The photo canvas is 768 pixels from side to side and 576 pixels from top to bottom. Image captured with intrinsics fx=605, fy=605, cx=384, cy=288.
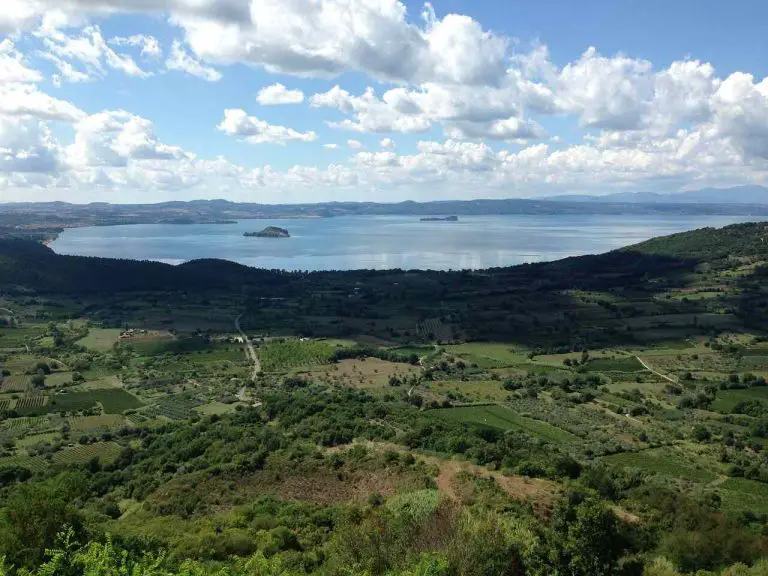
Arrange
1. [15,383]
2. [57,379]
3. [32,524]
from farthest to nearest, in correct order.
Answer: [57,379], [15,383], [32,524]

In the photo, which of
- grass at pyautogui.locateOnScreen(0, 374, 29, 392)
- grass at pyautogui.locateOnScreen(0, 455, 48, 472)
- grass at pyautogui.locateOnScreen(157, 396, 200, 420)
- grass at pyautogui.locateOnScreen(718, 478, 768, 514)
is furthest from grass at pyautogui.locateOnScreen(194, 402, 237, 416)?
grass at pyautogui.locateOnScreen(718, 478, 768, 514)

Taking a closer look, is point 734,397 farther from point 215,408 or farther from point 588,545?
point 215,408

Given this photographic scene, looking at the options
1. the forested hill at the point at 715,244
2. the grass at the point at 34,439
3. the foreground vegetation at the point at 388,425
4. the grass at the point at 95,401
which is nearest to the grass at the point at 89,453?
the foreground vegetation at the point at 388,425

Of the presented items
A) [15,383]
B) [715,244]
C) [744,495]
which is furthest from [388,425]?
[715,244]

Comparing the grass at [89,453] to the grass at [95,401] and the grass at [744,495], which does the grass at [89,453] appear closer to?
the grass at [95,401]

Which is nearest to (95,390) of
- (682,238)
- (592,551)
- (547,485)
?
(547,485)

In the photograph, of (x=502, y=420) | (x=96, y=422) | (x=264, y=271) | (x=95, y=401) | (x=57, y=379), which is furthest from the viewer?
(x=264, y=271)

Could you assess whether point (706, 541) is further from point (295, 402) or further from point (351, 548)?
point (295, 402)
